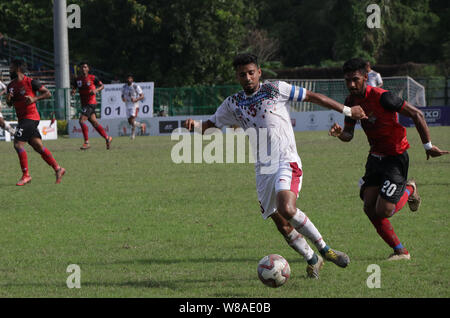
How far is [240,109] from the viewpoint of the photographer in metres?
7.01

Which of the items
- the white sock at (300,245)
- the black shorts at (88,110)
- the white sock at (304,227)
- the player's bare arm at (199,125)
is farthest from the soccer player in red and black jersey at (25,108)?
the white sock at (304,227)

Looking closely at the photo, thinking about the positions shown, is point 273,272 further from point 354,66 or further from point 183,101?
point 183,101

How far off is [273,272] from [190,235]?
2.64 m

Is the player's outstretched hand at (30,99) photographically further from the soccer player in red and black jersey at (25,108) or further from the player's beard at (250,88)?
the player's beard at (250,88)

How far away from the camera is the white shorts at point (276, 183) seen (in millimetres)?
6613

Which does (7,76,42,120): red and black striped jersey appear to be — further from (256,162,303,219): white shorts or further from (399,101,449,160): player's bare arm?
(399,101,449,160): player's bare arm

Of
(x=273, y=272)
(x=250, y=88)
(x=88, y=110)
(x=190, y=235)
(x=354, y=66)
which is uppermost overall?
(x=354, y=66)

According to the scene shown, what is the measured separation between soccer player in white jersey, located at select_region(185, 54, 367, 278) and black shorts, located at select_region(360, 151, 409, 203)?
0.92m

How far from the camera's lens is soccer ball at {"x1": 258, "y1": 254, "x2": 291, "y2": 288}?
612 centimetres

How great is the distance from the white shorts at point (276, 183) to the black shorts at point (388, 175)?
1.04 m

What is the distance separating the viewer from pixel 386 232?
7328 millimetres

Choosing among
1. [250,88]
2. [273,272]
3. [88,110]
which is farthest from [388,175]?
[88,110]
